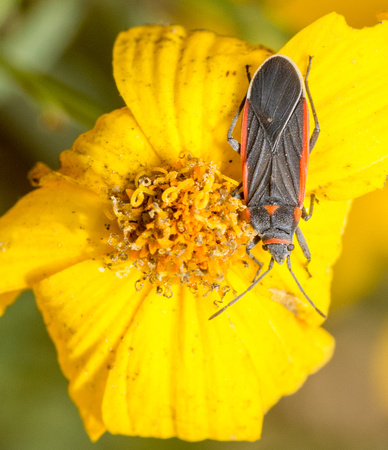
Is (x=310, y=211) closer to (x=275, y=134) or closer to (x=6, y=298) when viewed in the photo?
(x=275, y=134)

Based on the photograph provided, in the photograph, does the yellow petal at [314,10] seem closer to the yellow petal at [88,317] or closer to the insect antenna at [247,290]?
the insect antenna at [247,290]

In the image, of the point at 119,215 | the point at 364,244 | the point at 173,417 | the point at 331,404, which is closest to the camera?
the point at 119,215

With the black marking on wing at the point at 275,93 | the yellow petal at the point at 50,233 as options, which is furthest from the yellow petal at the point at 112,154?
the black marking on wing at the point at 275,93

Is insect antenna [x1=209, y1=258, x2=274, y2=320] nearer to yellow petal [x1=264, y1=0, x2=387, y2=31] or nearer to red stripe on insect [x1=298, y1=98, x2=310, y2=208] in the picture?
red stripe on insect [x1=298, y1=98, x2=310, y2=208]

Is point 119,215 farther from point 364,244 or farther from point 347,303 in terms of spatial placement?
point 347,303

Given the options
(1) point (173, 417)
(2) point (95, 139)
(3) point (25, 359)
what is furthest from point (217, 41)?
(3) point (25, 359)

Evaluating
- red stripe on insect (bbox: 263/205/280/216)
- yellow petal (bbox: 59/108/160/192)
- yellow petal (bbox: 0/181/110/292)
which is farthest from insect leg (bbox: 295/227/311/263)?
yellow petal (bbox: 0/181/110/292)

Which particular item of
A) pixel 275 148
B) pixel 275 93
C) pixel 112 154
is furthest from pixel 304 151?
pixel 112 154
